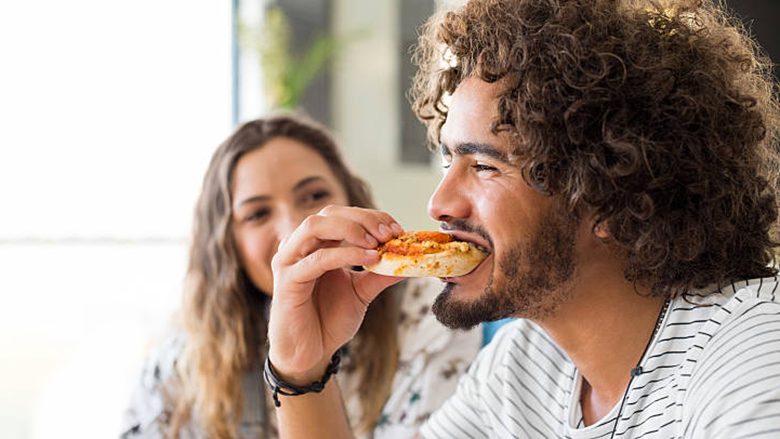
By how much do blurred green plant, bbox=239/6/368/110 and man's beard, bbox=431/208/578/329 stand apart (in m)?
3.66

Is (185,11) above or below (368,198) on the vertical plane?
above

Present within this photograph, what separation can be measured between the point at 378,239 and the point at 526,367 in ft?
1.21

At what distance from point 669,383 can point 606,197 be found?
11.6 inches

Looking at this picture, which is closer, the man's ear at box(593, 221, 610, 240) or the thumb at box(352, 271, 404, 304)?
the man's ear at box(593, 221, 610, 240)

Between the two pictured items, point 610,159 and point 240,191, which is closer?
point 610,159

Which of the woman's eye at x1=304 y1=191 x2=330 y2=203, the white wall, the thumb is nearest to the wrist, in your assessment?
the thumb

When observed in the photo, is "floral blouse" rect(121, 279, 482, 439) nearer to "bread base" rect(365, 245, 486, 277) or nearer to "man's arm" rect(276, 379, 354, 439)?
"man's arm" rect(276, 379, 354, 439)

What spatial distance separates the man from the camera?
1.39m

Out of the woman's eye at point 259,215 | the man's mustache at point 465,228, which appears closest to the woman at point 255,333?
the woman's eye at point 259,215

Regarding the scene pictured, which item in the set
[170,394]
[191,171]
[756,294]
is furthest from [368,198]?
[191,171]

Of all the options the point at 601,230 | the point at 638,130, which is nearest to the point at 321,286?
the point at 601,230

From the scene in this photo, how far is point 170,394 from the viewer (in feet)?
7.69

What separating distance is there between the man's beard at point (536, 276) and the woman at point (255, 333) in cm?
81

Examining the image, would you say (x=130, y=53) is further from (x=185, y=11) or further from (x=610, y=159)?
(x=610, y=159)
